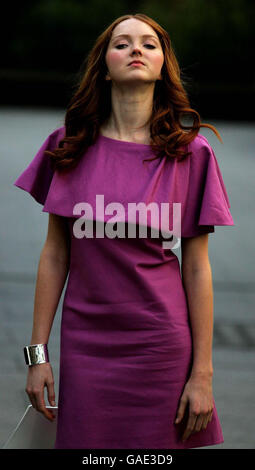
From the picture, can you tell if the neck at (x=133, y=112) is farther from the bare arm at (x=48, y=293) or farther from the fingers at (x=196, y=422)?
the fingers at (x=196, y=422)

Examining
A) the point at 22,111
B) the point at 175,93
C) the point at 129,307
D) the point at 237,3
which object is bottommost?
the point at 129,307

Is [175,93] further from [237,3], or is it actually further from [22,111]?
[237,3]

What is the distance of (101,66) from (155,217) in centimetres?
54

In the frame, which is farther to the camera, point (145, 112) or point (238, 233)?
point (238, 233)

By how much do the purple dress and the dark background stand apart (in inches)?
899

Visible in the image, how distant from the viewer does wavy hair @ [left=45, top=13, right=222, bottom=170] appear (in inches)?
102

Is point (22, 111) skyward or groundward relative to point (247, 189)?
skyward

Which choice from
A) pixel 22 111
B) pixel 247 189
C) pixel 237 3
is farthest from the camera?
pixel 237 3

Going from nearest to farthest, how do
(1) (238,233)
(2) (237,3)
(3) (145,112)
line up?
(3) (145,112), (1) (238,233), (2) (237,3)

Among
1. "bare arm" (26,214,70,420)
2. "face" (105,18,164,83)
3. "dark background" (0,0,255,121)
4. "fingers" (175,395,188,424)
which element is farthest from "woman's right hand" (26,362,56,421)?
"dark background" (0,0,255,121)

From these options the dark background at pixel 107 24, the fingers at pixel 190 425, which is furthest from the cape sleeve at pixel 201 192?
the dark background at pixel 107 24

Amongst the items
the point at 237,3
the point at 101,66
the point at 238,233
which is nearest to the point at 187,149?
the point at 101,66

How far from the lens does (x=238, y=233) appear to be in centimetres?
963

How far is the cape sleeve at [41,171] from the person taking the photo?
108 inches
